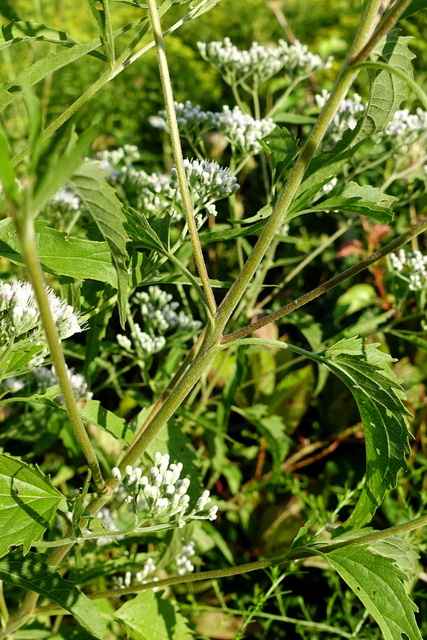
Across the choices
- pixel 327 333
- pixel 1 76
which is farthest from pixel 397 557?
pixel 1 76

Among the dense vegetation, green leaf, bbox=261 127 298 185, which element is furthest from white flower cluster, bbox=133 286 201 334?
green leaf, bbox=261 127 298 185

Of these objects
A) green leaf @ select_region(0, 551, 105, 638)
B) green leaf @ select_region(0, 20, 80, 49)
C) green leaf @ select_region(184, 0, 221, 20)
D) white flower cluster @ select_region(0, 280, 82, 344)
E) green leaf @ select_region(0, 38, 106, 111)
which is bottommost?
green leaf @ select_region(0, 551, 105, 638)

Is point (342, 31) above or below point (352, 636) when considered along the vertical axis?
above

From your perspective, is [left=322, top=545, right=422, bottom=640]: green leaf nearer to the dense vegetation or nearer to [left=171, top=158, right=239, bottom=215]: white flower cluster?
the dense vegetation

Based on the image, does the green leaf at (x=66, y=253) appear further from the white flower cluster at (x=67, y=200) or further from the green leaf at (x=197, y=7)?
the white flower cluster at (x=67, y=200)

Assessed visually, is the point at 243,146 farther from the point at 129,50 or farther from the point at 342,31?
the point at 342,31

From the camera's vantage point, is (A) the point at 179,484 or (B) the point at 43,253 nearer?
(B) the point at 43,253

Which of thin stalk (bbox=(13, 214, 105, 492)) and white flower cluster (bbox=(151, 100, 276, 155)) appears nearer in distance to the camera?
thin stalk (bbox=(13, 214, 105, 492))
